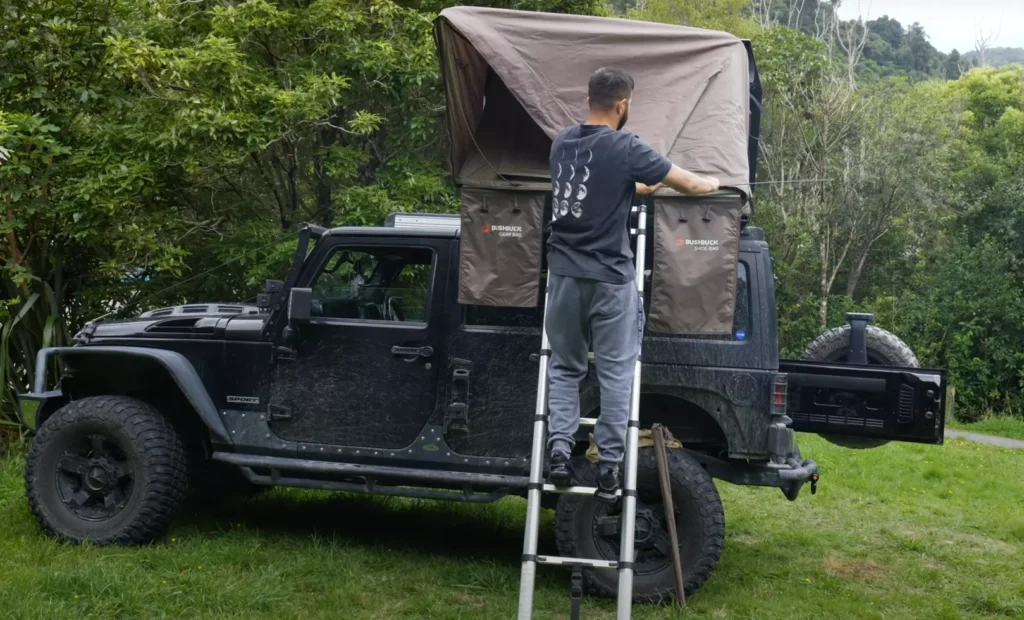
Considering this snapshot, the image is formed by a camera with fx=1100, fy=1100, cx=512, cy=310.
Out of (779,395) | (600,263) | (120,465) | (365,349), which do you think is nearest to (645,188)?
(600,263)

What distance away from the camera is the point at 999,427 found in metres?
17.9

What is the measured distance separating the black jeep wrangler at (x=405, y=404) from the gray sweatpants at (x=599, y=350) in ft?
3.44

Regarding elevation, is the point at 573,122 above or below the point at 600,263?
above

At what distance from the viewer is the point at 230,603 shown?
5.60 metres

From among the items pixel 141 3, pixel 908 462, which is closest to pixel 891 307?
pixel 908 462

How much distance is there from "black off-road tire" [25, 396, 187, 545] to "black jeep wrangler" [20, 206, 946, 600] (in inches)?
0.5

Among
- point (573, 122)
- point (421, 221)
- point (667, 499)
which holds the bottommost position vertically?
point (667, 499)

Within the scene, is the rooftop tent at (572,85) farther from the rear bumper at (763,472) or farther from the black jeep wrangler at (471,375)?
the rear bumper at (763,472)

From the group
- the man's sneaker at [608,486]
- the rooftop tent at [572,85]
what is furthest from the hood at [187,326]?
the man's sneaker at [608,486]

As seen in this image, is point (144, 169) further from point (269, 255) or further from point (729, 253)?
point (729, 253)

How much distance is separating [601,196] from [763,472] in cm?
219

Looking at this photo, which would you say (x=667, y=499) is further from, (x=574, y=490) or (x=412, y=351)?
(x=412, y=351)

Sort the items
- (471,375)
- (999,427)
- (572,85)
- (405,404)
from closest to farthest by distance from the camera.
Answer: (572,85) < (471,375) < (405,404) < (999,427)

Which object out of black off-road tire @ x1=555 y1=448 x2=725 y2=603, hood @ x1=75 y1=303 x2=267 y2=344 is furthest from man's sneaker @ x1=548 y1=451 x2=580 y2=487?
hood @ x1=75 y1=303 x2=267 y2=344
